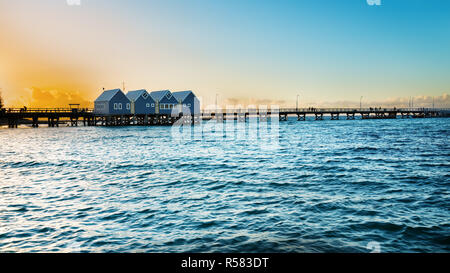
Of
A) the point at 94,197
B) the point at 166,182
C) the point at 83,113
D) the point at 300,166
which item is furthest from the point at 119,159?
the point at 83,113

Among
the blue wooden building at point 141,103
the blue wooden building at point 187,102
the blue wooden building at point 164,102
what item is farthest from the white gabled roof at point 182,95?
the blue wooden building at point 141,103

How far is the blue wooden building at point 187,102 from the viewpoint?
78.1 metres

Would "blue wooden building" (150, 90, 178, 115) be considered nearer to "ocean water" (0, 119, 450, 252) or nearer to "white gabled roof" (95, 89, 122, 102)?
"white gabled roof" (95, 89, 122, 102)

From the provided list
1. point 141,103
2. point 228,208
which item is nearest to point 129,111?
point 141,103

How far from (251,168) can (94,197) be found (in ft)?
28.0

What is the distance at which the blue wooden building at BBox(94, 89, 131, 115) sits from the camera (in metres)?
69.0

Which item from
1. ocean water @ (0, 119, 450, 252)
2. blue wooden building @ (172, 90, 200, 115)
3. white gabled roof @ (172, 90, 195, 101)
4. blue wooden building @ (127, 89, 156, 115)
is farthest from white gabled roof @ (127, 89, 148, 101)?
ocean water @ (0, 119, 450, 252)

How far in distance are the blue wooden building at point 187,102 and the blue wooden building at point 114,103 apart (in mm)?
12640

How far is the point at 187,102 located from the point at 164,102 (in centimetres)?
567

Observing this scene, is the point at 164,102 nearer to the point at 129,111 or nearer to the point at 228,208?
the point at 129,111

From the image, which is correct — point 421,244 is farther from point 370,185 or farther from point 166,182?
point 166,182

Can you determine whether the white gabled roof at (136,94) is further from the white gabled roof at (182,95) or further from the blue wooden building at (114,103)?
the white gabled roof at (182,95)

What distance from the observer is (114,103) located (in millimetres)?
69188

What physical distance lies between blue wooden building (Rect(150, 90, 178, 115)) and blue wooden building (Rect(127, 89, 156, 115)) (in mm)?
1108
